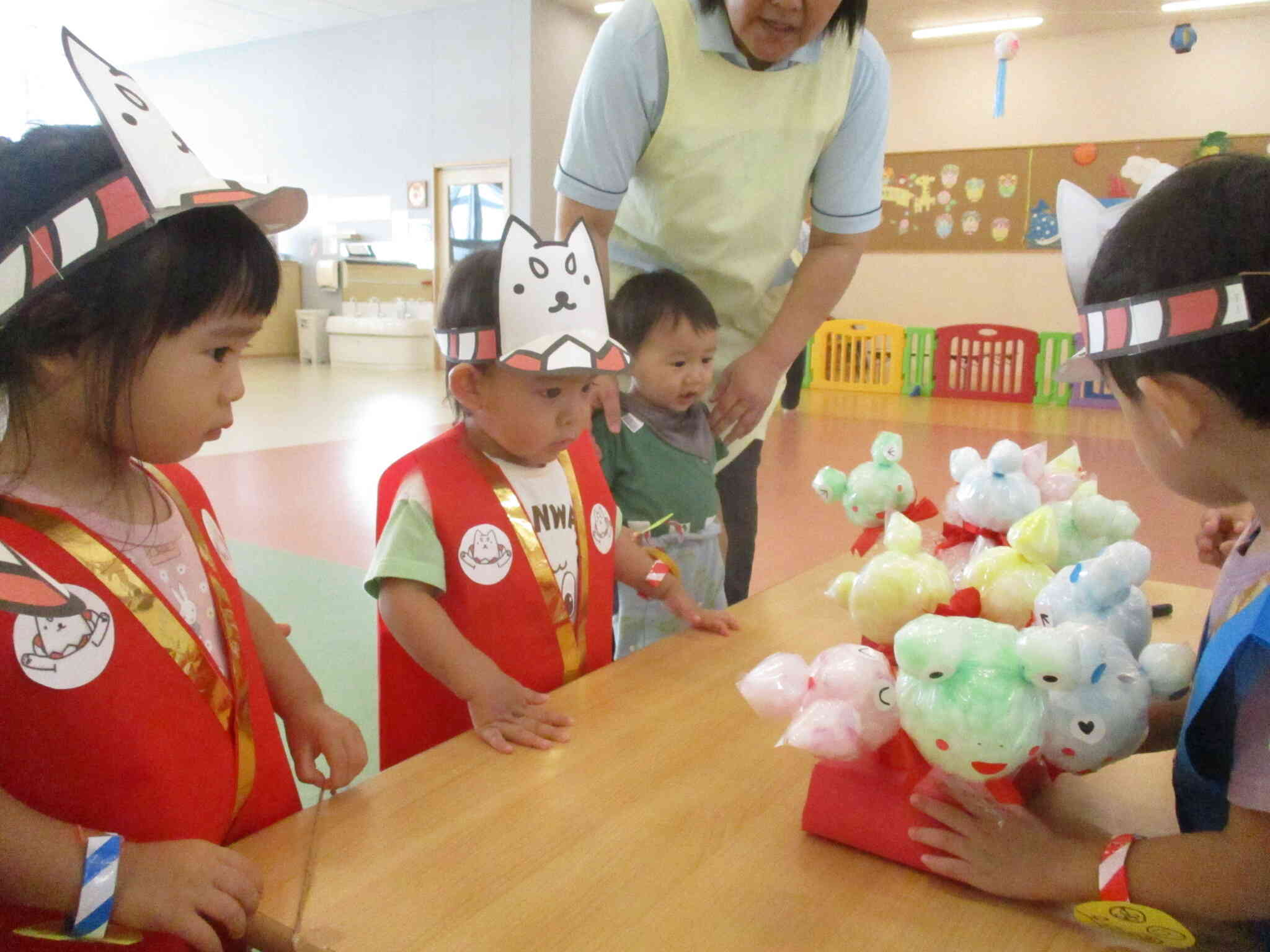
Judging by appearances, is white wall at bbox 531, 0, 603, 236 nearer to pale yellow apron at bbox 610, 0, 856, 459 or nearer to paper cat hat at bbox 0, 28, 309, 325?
pale yellow apron at bbox 610, 0, 856, 459

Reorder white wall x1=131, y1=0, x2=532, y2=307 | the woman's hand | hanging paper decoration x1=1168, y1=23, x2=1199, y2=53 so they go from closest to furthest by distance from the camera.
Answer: the woman's hand < hanging paper decoration x1=1168, y1=23, x2=1199, y2=53 < white wall x1=131, y1=0, x2=532, y2=307

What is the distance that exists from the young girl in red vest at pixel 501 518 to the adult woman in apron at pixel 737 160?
28 centimetres

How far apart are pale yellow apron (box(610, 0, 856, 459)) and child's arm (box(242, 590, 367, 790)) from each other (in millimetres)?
775

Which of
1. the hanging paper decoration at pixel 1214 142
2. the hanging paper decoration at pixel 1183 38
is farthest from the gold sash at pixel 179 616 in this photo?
the hanging paper decoration at pixel 1214 142

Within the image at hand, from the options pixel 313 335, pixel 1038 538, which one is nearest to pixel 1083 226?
pixel 1038 538

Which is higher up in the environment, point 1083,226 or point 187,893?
point 1083,226

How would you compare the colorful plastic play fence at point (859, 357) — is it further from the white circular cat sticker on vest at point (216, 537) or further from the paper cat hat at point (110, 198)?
the paper cat hat at point (110, 198)

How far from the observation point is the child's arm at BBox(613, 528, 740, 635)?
1.04m

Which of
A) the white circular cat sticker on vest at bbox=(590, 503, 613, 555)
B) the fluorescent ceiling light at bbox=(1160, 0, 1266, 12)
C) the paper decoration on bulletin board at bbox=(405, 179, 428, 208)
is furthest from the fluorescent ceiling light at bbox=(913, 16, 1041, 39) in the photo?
the white circular cat sticker on vest at bbox=(590, 503, 613, 555)

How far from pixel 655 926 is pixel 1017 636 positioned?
278mm

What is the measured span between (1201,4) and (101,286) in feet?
25.3

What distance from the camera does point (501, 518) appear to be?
100 centimetres

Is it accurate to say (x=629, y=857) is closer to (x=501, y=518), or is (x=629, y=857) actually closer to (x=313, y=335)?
(x=501, y=518)

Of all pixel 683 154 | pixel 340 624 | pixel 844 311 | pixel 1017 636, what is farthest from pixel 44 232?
pixel 844 311
